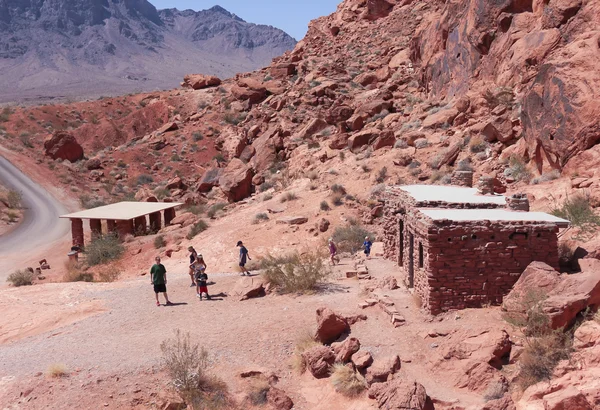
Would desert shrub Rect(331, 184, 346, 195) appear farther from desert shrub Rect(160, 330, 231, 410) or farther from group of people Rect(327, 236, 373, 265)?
desert shrub Rect(160, 330, 231, 410)

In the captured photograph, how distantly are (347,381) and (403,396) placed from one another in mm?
1283

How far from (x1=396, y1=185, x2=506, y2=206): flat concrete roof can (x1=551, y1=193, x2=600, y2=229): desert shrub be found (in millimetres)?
1337

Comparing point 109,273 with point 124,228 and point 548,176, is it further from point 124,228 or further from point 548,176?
point 548,176

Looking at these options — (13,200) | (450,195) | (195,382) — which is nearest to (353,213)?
(450,195)

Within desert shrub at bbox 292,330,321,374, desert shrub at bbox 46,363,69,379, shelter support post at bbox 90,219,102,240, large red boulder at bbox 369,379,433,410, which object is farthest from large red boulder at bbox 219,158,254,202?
large red boulder at bbox 369,379,433,410

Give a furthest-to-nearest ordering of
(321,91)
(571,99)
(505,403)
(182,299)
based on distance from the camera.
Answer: (321,91)
(571,99)
(182,299)
(505,403)

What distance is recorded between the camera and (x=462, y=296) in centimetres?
973

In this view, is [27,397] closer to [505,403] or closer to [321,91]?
[505,403]

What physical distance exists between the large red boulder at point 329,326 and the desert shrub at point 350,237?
713cm

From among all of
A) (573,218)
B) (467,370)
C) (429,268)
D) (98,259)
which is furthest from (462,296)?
(98,259)

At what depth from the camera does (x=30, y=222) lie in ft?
103

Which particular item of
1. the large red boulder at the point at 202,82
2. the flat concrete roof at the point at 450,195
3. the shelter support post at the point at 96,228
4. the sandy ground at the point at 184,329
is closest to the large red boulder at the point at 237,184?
the shelter support post at the point at 96,228

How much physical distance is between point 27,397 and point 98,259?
12577 millimetres

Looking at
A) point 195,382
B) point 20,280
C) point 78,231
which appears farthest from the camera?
point 78,231
